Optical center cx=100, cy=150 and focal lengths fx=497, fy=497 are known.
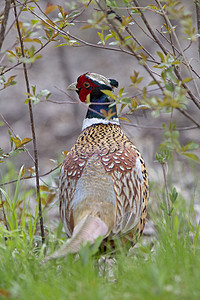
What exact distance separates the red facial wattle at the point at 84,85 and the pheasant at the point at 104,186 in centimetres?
3

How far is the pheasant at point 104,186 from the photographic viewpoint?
3025mm

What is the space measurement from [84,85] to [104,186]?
35.7 inches

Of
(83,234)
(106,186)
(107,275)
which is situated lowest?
(107,275)

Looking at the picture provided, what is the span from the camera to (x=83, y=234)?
269 cm

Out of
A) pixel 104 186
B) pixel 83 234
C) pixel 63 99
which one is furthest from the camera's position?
pixel 63 99

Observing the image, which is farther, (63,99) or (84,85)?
(63,99)

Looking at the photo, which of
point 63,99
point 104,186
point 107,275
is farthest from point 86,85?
point 63,99

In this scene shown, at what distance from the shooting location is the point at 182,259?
2486mm

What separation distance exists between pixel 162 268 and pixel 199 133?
15.9 ft

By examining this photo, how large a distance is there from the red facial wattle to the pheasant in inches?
1.0

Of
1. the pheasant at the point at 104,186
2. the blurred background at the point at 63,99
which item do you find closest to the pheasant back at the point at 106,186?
the pheasant at the point at 104,186

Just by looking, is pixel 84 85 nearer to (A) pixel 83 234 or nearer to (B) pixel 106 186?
(B) pixel 106 186

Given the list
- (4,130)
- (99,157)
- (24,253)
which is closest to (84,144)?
(99,157)

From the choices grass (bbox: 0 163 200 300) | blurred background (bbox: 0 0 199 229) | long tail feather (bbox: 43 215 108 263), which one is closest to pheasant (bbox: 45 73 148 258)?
long tail feather (bbox: 43 215 108 263)
